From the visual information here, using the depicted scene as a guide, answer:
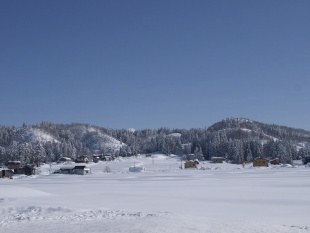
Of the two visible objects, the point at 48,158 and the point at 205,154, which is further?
the point at 205,154

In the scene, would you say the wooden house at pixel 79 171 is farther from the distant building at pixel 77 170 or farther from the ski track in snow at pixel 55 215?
the ski track in snow at pixel 55 215

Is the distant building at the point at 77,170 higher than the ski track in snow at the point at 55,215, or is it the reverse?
the distant building at the point at 77,170

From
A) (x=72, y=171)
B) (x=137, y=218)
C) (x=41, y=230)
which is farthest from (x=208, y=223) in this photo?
(x=72, y=171)

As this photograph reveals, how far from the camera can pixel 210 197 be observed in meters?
26.7

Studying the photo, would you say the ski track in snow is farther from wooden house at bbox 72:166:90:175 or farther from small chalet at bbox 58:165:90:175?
wooden house at bbox 72:166:90:175

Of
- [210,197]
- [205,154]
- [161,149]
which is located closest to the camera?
[210,197]

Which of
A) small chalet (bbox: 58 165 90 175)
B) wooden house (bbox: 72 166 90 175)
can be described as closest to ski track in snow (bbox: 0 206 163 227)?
small chalet (bbox: 58 165 90 175)

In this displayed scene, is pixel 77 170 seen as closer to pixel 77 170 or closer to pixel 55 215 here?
pixel 77 170

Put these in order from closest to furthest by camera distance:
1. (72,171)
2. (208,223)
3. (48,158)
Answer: (208,223) < (72,171) < (48,158)

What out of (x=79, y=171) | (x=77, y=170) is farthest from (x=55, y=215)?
(x=77, y=170)

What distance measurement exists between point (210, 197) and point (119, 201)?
21.1ft

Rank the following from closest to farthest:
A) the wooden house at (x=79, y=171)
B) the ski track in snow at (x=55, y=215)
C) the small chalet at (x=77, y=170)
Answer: the ski track in snow at (x=55, y=215), the wooden house at (x=79, y=171), the small chalet at (x=77, y=170)

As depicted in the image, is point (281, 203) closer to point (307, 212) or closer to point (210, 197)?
point (307, 212)

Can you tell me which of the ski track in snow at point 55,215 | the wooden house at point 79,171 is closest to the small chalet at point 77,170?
the wooden house at point 79,171
